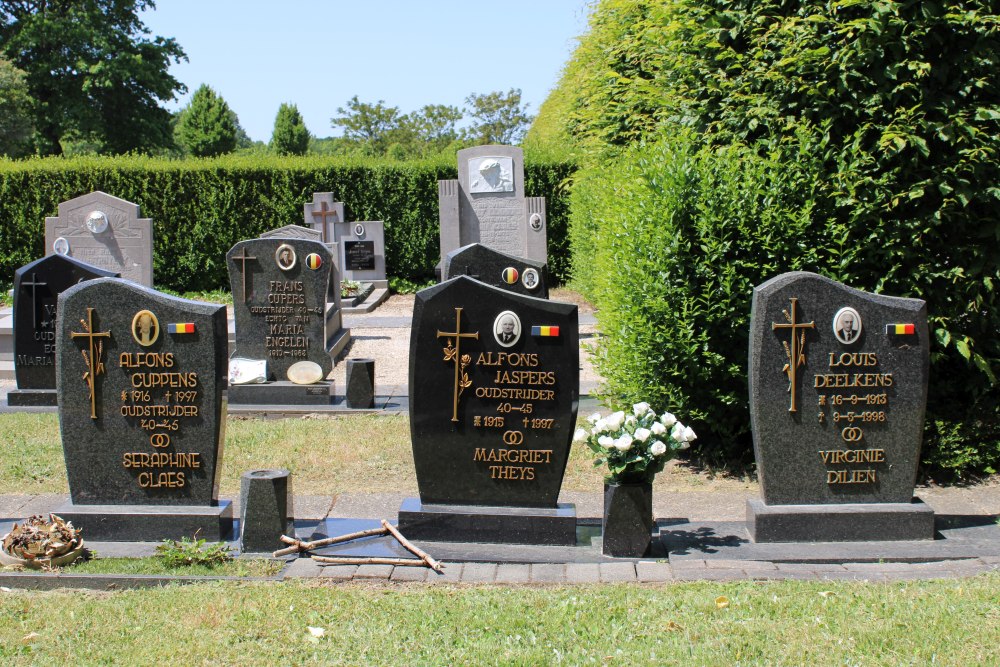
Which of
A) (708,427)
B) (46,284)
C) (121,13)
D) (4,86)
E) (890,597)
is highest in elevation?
(121,13)

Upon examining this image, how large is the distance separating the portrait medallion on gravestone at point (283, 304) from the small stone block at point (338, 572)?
4.94 meters

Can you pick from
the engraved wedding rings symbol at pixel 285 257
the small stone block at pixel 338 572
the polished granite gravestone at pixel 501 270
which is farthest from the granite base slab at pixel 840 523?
the engraved wedding rings symbol at pixel 285 257

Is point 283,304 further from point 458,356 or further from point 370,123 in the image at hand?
point 370,123

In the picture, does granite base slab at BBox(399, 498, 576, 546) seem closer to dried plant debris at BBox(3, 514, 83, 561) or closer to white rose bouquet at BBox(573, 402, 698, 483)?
white rose bouquet at BBox(573, 402, 698, 483)

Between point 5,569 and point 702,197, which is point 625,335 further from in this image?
point 5,569

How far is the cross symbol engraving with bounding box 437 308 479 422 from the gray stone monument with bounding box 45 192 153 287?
9224 millimetres

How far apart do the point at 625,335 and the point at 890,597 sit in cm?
322

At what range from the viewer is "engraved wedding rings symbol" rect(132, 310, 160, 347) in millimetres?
5406

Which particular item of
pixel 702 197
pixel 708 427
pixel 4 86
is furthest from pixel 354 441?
pixel 4 86

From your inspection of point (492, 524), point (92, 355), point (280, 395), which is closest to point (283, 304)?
point (280, 395)

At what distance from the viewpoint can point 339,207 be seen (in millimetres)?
20203

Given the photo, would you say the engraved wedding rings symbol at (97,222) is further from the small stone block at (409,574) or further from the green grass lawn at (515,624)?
the small stone block at (409,574)

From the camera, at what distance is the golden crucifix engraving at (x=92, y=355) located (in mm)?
5434

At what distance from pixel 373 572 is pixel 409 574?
20 cm
